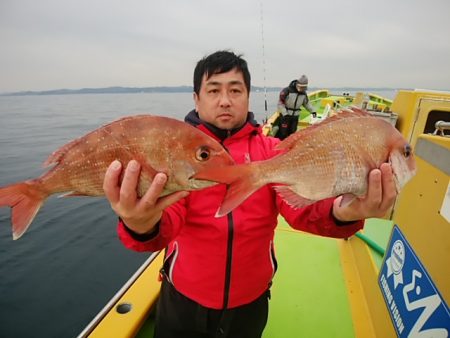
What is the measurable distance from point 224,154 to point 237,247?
2.25ft

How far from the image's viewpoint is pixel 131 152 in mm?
1249

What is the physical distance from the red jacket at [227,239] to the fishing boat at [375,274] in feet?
1.31

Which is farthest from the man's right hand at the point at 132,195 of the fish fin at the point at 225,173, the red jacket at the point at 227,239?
the red jacket at the point at 227,239

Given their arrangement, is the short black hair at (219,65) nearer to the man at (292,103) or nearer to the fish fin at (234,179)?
the fish fin at (234,179)

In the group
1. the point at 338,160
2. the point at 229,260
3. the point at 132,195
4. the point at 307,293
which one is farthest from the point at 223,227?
the point at 307,293

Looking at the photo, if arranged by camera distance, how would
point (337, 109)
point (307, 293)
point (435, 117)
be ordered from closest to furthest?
1. point (307, 293)
2. point (435, 117)
3. point (337, 109)

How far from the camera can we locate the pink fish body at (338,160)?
4.36ft

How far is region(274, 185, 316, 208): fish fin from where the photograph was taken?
4.63ft

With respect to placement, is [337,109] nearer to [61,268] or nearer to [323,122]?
[323,122]

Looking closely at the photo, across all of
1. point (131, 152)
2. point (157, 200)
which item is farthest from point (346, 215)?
point (131, 152)

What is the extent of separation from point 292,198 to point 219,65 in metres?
1.13

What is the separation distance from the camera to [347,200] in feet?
4.80

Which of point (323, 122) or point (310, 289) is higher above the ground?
point (323, 122)

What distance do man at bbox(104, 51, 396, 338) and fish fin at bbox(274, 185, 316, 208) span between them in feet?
0.81
